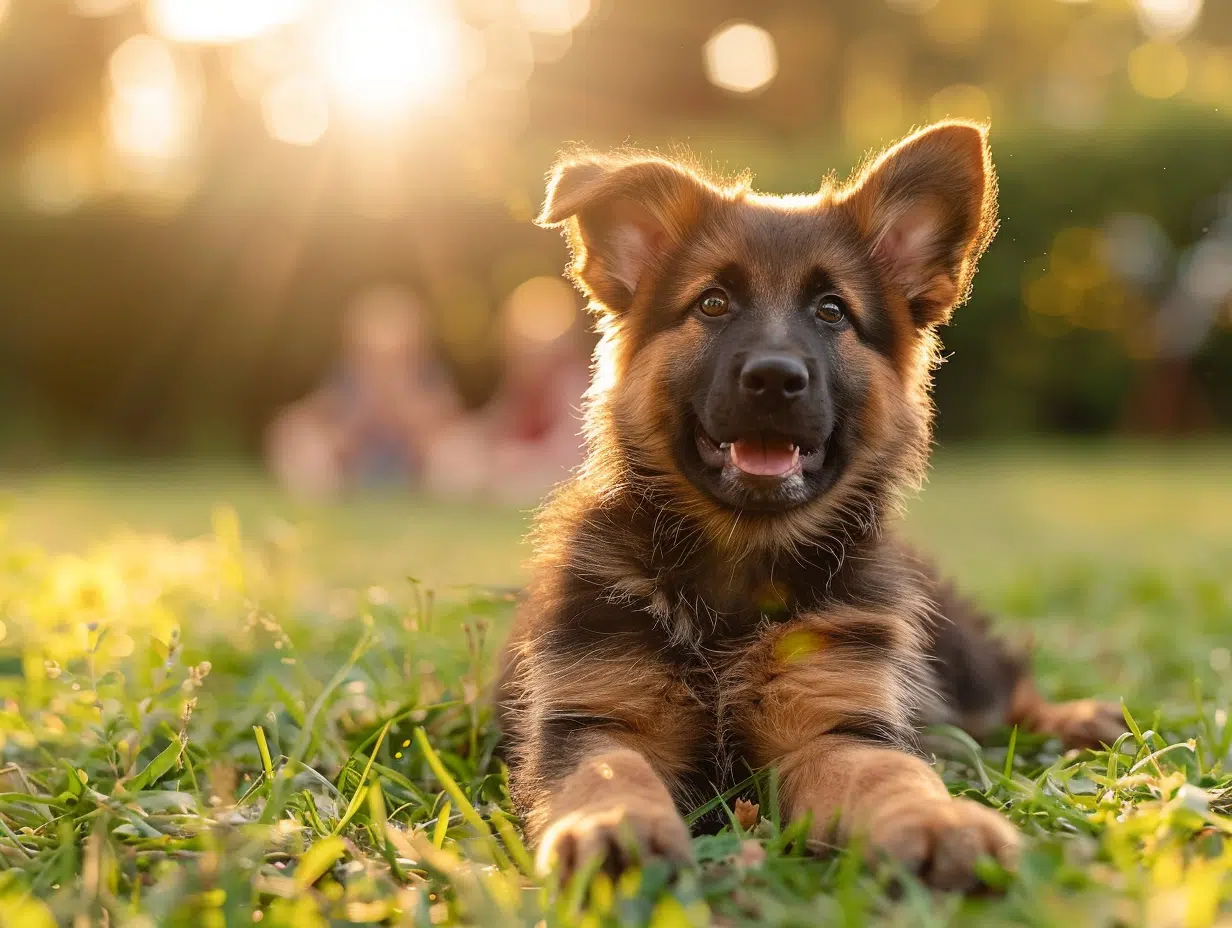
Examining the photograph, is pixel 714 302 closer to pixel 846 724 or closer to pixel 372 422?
pixel 846 724

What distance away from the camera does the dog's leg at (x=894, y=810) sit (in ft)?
7.97

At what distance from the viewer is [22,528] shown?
35.0 ft

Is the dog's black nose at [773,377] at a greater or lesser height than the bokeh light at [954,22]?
lesser

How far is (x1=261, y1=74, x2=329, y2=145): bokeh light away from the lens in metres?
15.3

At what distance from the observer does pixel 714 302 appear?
3779 millimetres

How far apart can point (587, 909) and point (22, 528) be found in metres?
9.72

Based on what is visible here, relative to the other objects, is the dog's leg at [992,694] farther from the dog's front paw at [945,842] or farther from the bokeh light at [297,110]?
the bokeh light at [297,110]

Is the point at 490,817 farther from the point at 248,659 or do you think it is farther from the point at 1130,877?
the point at 248,659

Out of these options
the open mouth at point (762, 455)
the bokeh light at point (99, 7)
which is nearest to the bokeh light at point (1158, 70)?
the open mouth at point (762, 455)

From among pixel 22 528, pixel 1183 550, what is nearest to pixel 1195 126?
pixel 1183 550

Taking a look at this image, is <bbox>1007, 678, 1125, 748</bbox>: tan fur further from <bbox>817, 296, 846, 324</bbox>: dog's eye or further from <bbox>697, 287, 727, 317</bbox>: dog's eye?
<bbox>697, 287, 727, 317</bbox>: dog's eye

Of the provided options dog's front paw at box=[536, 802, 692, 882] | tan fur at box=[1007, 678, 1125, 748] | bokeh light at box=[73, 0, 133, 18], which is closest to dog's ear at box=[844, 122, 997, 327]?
tan fur at box=[1007, 678, 1125, 748]

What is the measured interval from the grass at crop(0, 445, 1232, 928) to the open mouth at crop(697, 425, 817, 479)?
2.87ft

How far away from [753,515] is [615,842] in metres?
1.42
